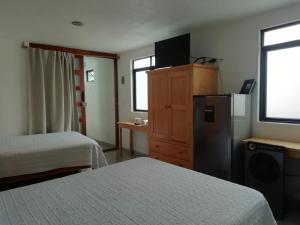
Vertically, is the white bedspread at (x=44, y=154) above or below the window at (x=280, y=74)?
below

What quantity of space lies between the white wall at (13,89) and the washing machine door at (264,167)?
4.09 meters

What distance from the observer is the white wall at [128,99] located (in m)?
4.89

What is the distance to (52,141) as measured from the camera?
11.3 ft

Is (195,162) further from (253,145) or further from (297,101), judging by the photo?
(297,101)

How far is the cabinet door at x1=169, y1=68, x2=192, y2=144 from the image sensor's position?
3.18m

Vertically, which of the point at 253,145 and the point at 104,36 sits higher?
the point at 104,36

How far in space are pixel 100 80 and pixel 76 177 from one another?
4.47 metres

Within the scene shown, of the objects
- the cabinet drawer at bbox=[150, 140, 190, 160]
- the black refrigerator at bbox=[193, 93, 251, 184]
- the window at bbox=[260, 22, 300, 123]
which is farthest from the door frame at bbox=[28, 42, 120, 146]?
the window at bbox=[260, 22, 300, 123]

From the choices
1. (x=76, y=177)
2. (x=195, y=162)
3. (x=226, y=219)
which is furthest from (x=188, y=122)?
(x=226, y=219)

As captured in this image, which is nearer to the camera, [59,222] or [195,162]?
[59,222]

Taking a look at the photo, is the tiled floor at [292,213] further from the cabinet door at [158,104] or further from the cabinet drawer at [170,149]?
the cabinet door at [158,104]

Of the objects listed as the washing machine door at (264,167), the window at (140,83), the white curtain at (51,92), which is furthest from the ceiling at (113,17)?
the washing machine door at (264,167)

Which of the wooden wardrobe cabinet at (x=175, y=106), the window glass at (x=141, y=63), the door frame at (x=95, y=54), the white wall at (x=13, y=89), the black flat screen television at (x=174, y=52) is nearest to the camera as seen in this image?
the wooden wardrobe cabinet at (x=175, y=106)

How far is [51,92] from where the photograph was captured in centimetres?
453
